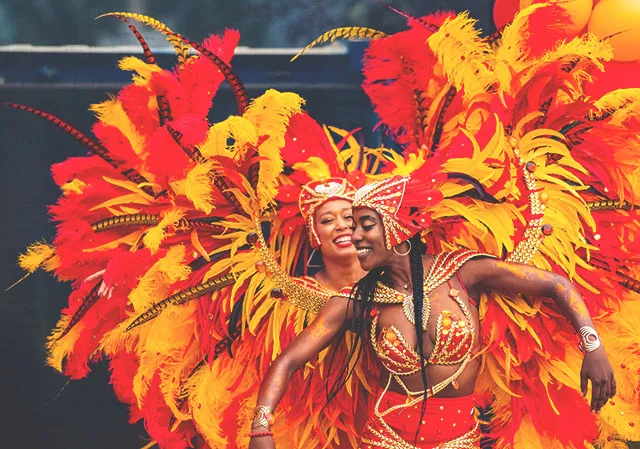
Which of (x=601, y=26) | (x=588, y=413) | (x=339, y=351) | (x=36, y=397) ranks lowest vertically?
(x=36, y=397)

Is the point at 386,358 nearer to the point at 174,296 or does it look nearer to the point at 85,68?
the point at 174,296

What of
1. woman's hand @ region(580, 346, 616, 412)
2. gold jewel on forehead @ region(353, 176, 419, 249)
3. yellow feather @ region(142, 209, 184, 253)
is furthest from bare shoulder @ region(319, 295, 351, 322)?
woman's hand @ region(580, 346, 616, 412)

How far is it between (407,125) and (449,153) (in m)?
0.53

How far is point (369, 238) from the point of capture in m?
3.57

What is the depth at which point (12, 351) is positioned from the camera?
221 inches

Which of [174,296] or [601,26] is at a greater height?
[601,26]

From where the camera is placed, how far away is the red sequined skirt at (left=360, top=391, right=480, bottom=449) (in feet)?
12.0

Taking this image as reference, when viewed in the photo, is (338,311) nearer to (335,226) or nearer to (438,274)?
(438,274)

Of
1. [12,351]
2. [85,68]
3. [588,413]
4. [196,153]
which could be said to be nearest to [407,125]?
[196,153]

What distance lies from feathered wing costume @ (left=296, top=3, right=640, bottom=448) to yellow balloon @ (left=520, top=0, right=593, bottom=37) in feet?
1.46

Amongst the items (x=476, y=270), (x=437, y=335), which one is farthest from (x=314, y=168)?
(x=437, y=335)

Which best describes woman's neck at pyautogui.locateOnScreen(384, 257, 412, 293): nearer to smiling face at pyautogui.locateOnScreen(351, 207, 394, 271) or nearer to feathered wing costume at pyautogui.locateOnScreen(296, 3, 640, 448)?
smiling face at pyautogui.locateOnScreen(351, 207, 394, 271)

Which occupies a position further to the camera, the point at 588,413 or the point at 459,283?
the point at 588,413

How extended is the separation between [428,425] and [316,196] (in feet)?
3.19
